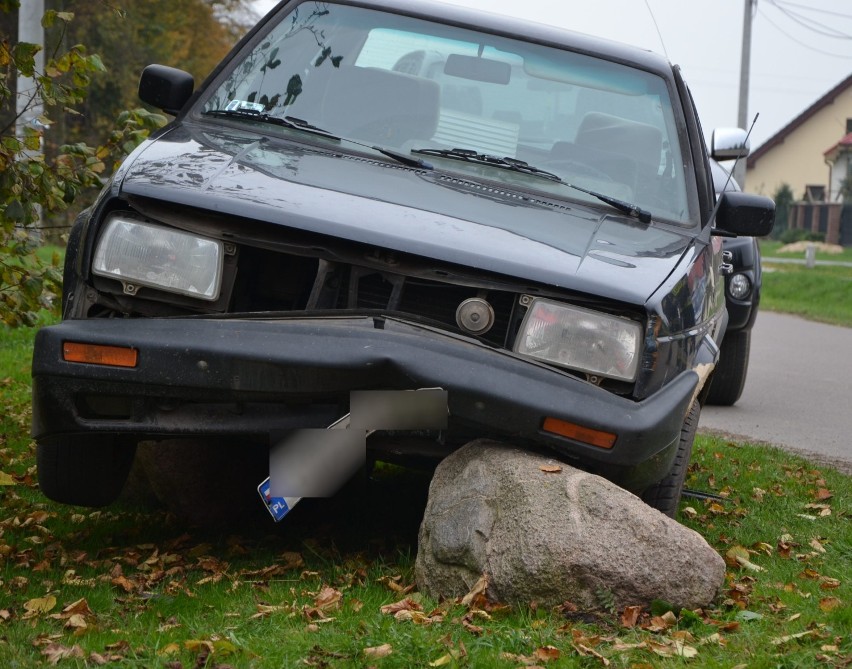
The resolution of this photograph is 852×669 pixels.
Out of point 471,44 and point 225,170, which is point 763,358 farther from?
point 225,170

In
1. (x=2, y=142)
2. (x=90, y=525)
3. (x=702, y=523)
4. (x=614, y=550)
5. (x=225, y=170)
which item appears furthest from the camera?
Answer: (x=2, y=142)

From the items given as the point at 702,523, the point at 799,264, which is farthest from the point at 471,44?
the point at 799,264

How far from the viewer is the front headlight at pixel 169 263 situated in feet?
12.8

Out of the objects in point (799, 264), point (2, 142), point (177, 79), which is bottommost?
point (799, 264)

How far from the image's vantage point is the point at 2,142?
19.4 feet

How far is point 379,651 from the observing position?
336 centimetres

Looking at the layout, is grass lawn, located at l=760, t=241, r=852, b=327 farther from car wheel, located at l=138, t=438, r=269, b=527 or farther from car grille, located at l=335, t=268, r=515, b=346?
car grille, located at l=335, t=268, r=515, b=346

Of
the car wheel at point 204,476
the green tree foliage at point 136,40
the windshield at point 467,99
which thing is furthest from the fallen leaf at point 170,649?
the green tree foliage at point 136,40

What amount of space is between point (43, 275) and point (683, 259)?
3.56 meters

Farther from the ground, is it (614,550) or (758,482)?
(614,550)

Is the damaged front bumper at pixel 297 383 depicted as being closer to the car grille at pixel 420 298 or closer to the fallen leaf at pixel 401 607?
the car grille at pixel 420 298

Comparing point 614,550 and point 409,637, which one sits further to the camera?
point 614,550

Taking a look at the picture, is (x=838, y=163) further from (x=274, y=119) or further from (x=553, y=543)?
(x=553, y=543)

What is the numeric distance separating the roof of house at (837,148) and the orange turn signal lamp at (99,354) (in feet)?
169
